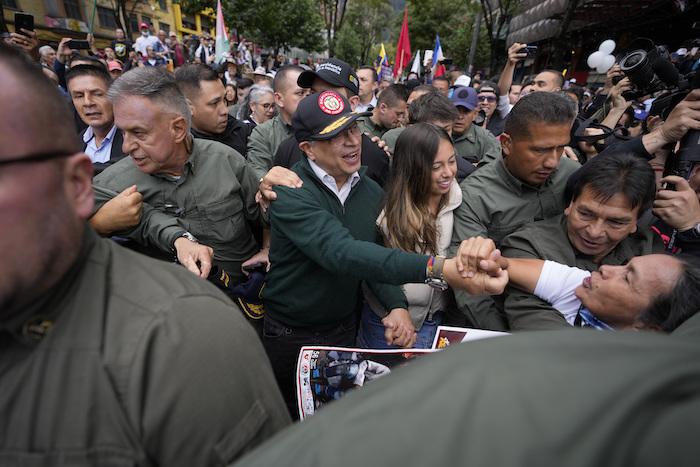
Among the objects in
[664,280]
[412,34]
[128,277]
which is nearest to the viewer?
[128,277]

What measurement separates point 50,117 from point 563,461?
1194 millimetres

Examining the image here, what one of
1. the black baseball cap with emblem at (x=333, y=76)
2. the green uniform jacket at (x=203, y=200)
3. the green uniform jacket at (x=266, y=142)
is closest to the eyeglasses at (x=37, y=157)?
the green uniform jacket at (x=203, y=200)

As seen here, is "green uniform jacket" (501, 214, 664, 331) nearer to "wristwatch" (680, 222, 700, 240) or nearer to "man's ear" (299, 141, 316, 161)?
"wristwatch" (680, 222, 700, 240)

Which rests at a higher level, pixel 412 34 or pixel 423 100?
pixel 412 34

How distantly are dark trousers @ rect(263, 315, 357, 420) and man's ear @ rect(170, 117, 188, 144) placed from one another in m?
1.40

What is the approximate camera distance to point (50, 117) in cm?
84

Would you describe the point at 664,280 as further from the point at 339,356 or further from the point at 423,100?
the point at 423,100

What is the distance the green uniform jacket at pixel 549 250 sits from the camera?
204 centimetres

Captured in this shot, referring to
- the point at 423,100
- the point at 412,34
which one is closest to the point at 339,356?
the point at 423,100

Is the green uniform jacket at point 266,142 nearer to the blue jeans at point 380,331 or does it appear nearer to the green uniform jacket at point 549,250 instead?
the blue jeans at point 380,331

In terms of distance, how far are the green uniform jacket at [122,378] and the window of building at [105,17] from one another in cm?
4094

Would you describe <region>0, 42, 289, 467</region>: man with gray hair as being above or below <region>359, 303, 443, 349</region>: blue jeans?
above

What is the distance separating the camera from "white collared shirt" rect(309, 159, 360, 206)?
7.29 feet

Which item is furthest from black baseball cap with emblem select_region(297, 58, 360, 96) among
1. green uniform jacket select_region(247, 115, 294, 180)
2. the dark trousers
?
the dark trousers
